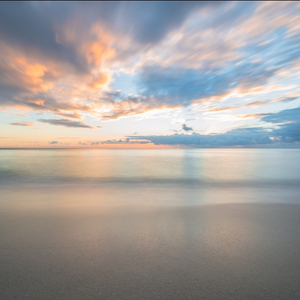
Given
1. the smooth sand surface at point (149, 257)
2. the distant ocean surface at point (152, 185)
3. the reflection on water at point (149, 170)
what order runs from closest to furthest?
the smooth sand surface at point (149, 257)
the distant ocean surface at point (152, 185)
the reflection on water at point (149, 170)

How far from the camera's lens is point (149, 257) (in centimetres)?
392

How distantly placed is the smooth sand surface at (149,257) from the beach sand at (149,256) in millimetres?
18

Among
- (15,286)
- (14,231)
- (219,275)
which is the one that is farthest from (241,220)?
(14,231)

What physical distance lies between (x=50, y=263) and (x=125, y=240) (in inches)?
67.2

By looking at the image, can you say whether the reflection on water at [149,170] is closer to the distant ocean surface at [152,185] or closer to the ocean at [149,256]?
the distant ocean surface at [152,185]

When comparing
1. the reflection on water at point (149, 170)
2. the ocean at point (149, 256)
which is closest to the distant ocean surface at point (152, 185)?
the reflection on water at point (149, 170)

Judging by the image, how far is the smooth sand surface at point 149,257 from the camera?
3045mm

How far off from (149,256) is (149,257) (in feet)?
0.13

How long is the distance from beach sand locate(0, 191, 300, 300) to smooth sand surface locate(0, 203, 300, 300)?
0.02 m

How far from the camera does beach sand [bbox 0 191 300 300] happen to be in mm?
3045

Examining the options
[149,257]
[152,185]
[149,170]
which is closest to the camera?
[149,257]

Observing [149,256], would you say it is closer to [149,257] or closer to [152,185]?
[149,257]

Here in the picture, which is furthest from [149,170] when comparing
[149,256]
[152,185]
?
[149,256]

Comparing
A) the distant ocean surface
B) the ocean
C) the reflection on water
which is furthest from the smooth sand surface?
the reflection on water
